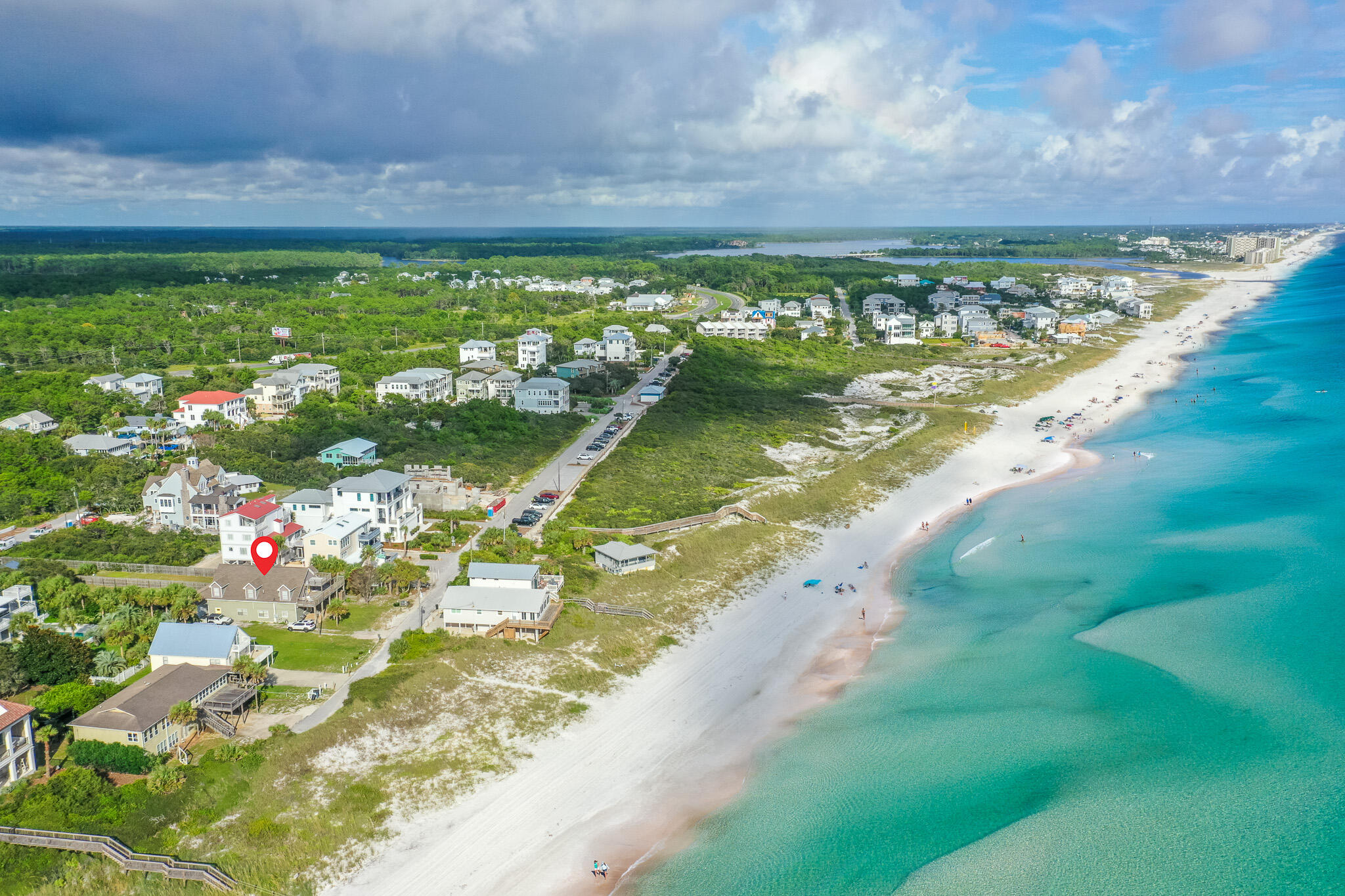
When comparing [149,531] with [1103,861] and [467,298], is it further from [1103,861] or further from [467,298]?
[467,298]

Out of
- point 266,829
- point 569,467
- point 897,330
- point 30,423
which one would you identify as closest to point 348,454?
point 569,467

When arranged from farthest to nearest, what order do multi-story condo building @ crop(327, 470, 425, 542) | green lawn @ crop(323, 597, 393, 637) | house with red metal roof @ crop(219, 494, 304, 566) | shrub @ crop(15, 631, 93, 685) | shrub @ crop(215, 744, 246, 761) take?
multi-story condo building @ crop(327, 470, 425, 542)
house with red metal roof @ crop(219, 494, 304, 566)
green lawn @ crop(323, 597, 393, 637)
shrub @ crop(15, 631, 93, 685)
shrub @ crop(215, 744, 246, 761)

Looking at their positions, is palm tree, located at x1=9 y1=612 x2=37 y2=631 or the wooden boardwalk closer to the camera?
palm tree, located at x1=9 y1=612 x2=37 y2=631

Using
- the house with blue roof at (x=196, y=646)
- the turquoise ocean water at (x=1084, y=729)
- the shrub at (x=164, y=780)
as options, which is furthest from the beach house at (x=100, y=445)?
the turquoise ocean water at (x=1084, y=729)

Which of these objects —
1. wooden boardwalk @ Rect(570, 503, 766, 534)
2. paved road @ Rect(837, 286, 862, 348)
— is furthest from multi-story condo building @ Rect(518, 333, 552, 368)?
wooden boardwalk @ Rect(570, 503, 766, 534)

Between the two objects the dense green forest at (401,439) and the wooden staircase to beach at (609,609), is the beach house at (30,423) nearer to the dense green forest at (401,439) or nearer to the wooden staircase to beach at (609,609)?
the dense green forest at (401,439)

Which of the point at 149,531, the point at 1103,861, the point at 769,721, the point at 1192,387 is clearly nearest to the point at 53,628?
the point at 149,531

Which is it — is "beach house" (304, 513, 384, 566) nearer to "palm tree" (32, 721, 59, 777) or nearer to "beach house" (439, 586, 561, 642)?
"beach house" (439, 586, 561, 642)
